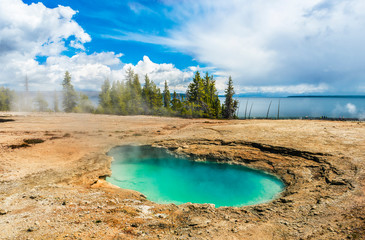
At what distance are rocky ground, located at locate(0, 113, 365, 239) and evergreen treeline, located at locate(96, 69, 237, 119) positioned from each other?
2461 cm

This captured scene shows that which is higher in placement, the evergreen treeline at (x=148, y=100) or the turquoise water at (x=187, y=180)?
the evergreen treeline at (x=148, y=100)

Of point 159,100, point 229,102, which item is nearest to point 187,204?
point 229,102

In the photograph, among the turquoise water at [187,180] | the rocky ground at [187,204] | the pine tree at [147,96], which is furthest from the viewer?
the pine tree at [147,96]

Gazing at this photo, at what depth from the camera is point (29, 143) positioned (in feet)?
50.3

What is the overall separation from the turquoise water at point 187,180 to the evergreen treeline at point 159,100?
78.3 feet

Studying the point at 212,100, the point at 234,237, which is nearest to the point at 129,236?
the point at 234,237

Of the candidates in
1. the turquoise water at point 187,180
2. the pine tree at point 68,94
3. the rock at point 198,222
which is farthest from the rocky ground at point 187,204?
the pine tree at point 68,94

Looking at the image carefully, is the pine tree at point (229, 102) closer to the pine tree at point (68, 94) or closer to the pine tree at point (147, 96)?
the pine tree at point (147, 96)

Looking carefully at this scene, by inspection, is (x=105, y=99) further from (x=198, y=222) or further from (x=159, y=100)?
(x=198, y=222)

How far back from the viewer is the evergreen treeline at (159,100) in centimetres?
4006

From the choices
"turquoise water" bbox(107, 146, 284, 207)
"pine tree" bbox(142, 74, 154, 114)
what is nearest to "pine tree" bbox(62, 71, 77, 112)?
"pine tree" bbox(142, 74, 154, 114)

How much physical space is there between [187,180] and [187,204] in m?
4.74

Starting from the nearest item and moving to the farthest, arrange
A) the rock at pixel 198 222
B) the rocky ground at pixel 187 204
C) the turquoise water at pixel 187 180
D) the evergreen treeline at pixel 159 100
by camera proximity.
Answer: the rocky ground at pixel 187 204
the rock at pixel 198 222
the turquoise water at pixel 187 180
the evergreen treeline at pixel 159 100

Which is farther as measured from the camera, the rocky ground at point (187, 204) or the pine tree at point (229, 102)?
the pine tree at point (229, 102)
